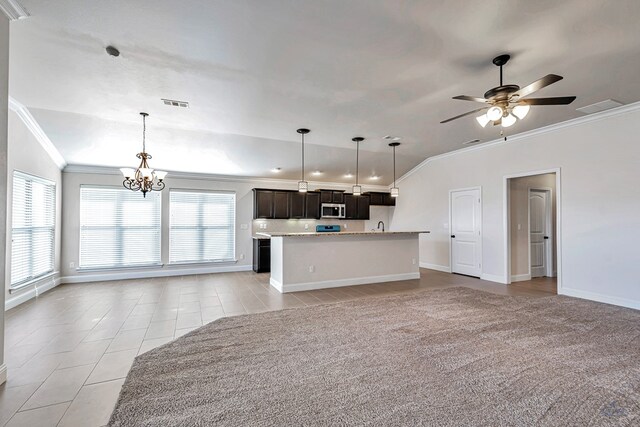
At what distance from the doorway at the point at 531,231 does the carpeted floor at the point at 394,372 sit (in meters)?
2.24

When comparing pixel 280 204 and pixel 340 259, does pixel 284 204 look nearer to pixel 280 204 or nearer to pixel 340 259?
pixel 280 204

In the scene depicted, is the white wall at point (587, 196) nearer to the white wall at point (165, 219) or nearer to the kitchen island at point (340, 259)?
the kitchen island at point (340, 259)

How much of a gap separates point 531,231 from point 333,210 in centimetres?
482

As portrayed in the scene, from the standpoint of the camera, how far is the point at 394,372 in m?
2.43

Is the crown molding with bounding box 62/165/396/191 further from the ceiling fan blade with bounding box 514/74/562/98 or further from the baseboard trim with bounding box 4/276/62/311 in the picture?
the ceiling fan blade with bounding box 514/74/562/98

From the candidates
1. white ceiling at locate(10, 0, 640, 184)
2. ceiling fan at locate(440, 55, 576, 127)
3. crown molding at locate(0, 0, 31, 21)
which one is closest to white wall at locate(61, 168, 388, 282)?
white ceiling at locate(10, 0, 640, 184)

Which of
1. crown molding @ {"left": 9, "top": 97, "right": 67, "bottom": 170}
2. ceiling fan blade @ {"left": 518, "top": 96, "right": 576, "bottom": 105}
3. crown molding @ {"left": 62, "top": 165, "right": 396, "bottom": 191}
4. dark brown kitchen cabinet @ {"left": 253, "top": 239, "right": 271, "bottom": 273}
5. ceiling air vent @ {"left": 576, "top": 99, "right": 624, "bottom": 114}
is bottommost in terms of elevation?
dark brown kitchen cabinet @ {"left": 253, "top": 239, "right": 271, "bottom": 273}

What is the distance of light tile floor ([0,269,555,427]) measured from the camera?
211cm

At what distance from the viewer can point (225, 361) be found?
265cm

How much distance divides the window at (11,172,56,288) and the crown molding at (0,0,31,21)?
2.99 meters

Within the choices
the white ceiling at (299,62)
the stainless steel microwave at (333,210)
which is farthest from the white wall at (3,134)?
the stainless steel microwave at (333,210)

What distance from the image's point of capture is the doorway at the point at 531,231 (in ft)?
19.9

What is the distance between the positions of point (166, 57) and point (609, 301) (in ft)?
22.2

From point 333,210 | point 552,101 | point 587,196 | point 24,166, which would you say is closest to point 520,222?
point 587,196
